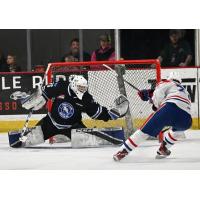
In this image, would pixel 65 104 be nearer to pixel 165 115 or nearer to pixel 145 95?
pixel 145 95

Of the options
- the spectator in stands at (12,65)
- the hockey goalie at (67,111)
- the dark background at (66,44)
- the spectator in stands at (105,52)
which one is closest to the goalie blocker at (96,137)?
the hockey goalie at (67,111)

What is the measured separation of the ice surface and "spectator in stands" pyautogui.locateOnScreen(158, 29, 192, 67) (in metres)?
1.31

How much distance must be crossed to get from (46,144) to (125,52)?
2144 mm

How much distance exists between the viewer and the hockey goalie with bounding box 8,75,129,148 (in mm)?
5551

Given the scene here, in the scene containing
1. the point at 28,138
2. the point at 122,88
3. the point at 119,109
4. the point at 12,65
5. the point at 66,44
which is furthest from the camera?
the point at 66,44

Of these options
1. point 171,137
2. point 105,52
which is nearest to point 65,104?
point 171,137

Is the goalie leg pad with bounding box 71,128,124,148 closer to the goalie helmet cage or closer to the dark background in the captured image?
the goalie helmet cage

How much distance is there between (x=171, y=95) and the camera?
16.0ft

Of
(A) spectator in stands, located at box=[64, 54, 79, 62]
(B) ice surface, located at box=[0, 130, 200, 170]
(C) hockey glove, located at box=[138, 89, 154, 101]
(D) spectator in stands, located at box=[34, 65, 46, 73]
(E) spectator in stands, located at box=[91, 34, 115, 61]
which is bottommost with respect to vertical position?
(B) ice surface, located at box=[0, 130, 200, 170]

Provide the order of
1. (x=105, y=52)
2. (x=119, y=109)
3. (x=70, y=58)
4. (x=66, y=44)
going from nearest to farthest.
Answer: (x=119, y=109)
(x=105, y=52)
(x=70, y=58)
(x=66, y=44)

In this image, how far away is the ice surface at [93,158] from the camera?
15.7 feet

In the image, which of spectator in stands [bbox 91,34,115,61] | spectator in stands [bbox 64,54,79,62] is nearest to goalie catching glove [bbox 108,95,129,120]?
spectator in stands [bbox 91,34,115,61]

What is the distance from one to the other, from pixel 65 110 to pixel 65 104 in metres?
0.05

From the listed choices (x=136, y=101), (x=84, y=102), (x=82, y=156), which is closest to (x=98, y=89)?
(x=136, y=101)
